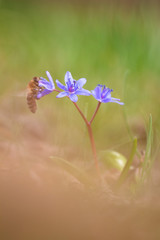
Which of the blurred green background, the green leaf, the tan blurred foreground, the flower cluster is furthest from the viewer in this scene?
the blurred green background

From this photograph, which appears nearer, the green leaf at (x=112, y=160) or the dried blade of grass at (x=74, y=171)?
the dried blade of grass at (x=74, y=171)

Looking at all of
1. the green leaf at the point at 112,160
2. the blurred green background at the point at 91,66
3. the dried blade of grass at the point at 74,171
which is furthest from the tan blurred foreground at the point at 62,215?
the blurred green background at the point at 91,66

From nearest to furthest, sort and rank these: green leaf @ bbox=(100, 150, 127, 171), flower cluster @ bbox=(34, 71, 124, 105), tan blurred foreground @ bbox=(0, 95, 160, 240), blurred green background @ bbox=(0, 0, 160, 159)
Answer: tan blurred foreground @ bbox=(0, 95, 160, 240) → flower cluster @ bbox=(34, 71, 124, 105) → green leaf @ bbox=(100, 150, 127, 171) → blurred green background @ bbox=(0, 0, 160, 159)

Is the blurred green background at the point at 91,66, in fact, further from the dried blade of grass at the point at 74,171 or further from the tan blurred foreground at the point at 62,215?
the tan blurred foreground at the point at 62,215

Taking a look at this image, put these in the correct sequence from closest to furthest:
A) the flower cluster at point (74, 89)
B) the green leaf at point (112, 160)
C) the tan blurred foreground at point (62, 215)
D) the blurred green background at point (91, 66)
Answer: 1. the tan blurred foreground at point (62, 215)
2. the flower cluster at point (74, 89)
3. the green leaf at point (112, 160)
4. the blurred green background at point (91, 66)

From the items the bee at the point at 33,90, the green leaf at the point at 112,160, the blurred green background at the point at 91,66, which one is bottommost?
the green leaf at the point at 112,160

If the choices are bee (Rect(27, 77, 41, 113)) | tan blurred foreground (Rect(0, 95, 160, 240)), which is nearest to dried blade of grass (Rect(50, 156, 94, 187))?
bee (Rect(27, 77, 41, 113))

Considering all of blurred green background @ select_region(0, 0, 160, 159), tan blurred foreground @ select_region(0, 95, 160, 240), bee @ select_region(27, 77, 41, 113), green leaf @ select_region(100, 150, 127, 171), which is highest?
blurred green background @ select_region(0, 0, 160, 159)

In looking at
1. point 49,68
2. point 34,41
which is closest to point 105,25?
point 34,41

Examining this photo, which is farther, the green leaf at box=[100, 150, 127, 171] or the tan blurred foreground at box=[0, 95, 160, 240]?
the green leaf at box=[100, 150, 127, 171]

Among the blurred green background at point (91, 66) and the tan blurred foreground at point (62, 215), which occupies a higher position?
the blurred green background at point (91, 66)

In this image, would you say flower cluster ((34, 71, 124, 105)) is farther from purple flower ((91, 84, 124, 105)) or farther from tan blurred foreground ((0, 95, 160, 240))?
tan blurred foreground ((0, 95, 160, 240))
